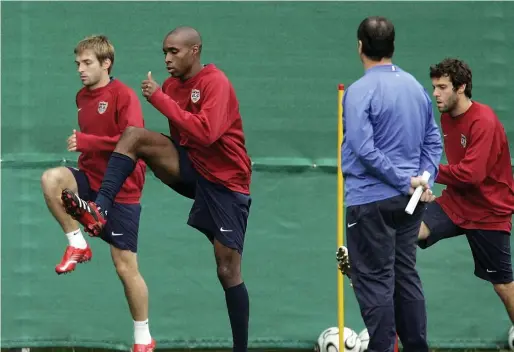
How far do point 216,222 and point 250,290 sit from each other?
1391 mm

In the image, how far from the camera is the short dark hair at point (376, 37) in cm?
570

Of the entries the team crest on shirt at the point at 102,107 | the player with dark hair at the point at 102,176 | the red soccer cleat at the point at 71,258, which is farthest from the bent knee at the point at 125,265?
the team crest on shirt at the point at 102,107

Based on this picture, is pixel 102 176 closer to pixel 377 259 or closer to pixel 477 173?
pixel 377 259

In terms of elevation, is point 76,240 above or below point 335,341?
above

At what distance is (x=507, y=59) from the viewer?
7.95 m

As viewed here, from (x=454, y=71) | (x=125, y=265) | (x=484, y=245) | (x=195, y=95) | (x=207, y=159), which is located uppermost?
(x=454, y=71)

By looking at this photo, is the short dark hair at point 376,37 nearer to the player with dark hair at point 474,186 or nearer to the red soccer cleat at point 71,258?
the player with dark hair at point 474,186

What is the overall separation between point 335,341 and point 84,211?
2.20 metres

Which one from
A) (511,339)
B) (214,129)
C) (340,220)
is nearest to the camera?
(214,129)

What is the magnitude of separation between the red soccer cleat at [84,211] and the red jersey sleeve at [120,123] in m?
0.66

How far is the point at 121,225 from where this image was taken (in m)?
7.09

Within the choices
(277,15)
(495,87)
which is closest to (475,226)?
(495,87)

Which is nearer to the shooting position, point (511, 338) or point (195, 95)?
point (195, 95)

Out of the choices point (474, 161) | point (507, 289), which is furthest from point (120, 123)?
point (507, 289)
